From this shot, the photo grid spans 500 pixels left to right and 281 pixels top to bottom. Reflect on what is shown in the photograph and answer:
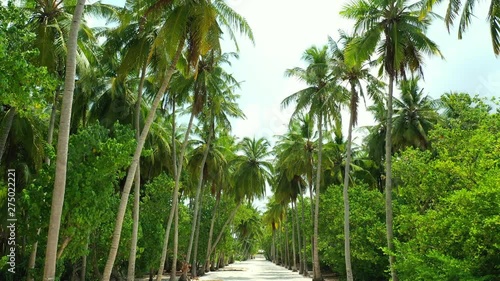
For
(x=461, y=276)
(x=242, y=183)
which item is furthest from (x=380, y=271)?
(x=242, y=183)

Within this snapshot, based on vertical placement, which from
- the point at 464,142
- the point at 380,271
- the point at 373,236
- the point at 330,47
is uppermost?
the point at 330,47

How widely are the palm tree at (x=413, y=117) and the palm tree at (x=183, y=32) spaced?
1818cm

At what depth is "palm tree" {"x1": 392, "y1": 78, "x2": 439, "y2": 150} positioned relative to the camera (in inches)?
1104

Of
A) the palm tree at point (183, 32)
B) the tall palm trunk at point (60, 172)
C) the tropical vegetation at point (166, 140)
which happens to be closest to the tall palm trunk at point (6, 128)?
the tropical vegetation at point (166, 140)

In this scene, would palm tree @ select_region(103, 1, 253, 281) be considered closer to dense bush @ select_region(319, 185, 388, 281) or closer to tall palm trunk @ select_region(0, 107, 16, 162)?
tall palm trunk @ select_region(0, 107, 16, 162)

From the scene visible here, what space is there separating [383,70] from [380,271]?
1074 cm

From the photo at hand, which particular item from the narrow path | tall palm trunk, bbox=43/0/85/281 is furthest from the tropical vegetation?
the narrow path

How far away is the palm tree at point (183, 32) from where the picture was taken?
1162 cm

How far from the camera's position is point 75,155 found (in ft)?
35.1

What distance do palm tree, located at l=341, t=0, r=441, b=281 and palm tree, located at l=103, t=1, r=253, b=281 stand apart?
446 cm

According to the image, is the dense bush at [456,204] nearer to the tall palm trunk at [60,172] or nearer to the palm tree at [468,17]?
the palm tree at [468,17]

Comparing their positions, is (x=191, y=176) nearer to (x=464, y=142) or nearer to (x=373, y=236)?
(x=373, y=236)

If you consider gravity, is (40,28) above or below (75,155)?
above

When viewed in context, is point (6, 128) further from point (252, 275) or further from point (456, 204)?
point (252, 275)
